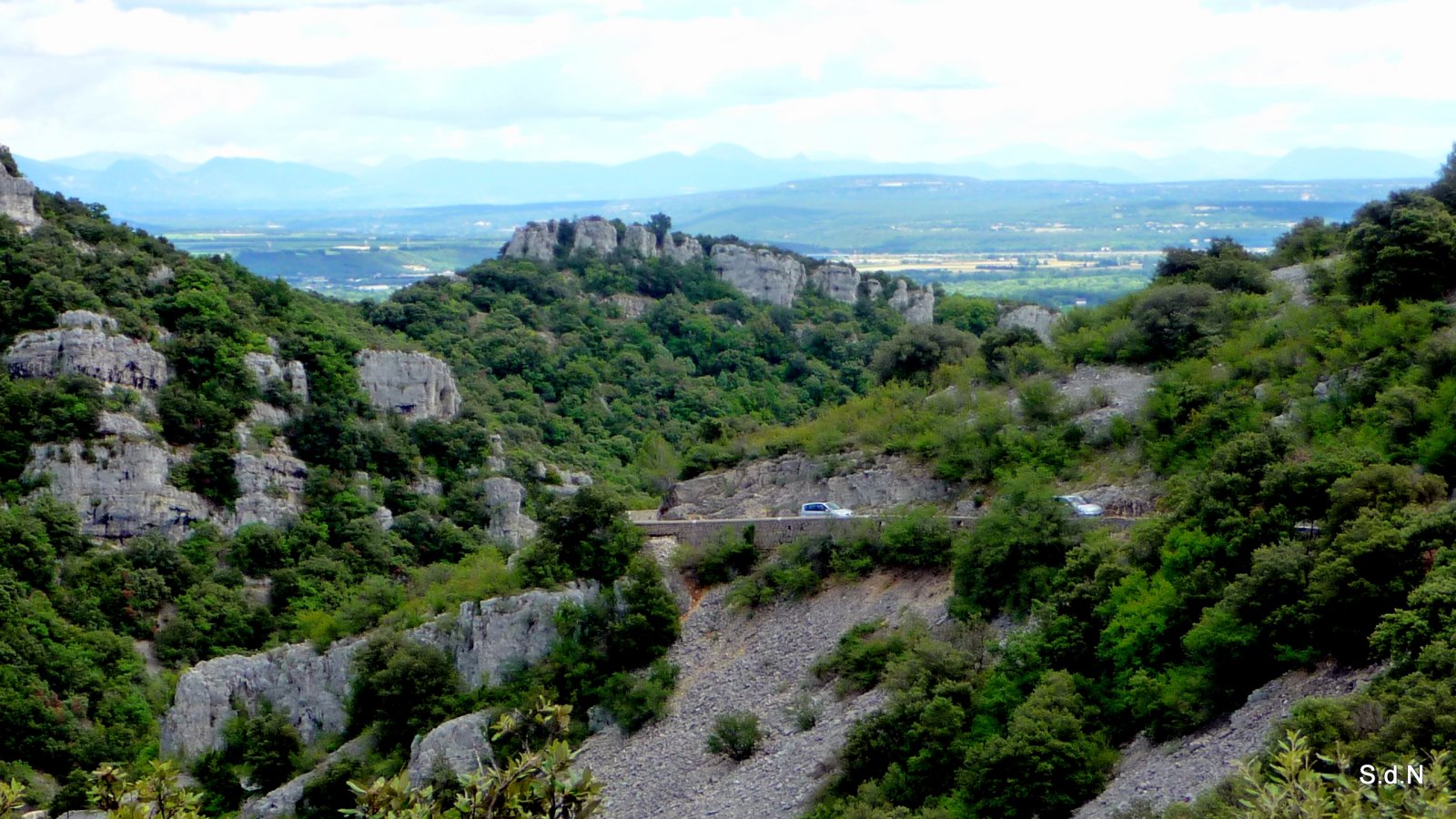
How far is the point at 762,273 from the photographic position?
83.4 metres

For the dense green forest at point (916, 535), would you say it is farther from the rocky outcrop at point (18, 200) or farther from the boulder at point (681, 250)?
the boulder at point (681, 250)

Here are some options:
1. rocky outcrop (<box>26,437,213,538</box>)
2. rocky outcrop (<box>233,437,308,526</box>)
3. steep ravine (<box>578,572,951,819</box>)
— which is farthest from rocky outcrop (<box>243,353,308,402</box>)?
steep ravine (<box>578,572,951,819</box>)

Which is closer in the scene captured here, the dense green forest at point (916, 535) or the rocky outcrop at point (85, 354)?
the dense green forest at point (916, 535)

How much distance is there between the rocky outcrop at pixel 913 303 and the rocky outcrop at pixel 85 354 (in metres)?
40.9

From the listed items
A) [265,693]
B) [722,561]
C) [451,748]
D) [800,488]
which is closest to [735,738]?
[451,748]

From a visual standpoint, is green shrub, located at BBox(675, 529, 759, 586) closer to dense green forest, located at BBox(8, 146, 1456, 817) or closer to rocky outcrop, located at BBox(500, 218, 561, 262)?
dense green forest, located at BBox(8, 146, 1456, 817)

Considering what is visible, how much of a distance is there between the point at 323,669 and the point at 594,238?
48.9 metres

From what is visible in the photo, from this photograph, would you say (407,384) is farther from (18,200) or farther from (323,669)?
(323,669)

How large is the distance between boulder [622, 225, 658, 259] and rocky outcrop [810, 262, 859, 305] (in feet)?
28.9

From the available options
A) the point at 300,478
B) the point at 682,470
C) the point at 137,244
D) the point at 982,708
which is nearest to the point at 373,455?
the point at 300,478

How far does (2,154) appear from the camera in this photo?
5822cm

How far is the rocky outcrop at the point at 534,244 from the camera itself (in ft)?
271

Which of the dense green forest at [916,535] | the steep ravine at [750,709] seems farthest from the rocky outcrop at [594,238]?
the steep ravine at [750,709]

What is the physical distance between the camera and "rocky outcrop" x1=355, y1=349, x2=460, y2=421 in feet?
193
